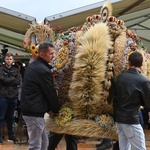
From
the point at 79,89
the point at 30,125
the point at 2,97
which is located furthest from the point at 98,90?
the point at 2,97

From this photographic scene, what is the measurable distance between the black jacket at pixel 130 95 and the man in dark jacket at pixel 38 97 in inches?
30.4

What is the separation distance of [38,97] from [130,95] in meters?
1.09

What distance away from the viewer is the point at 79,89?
4.64 m

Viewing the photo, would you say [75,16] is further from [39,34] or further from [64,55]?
[64,55]

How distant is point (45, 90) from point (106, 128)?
34.2 inches

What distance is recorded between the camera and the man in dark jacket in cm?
460

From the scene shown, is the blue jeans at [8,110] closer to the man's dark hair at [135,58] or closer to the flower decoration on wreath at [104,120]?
the flower decoration on wreath at [104,120]

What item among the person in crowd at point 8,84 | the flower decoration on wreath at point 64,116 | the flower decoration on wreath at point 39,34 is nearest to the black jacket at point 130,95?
the flower decoration on wreath at point 64,116

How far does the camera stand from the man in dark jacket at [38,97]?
4.60m

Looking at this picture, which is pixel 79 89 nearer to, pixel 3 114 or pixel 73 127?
pixel 73 127

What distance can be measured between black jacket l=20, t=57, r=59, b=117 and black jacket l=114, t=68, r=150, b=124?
2.53 ft

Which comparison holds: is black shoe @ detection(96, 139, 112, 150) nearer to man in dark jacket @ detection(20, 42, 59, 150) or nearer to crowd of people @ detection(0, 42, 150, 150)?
crowd of people @ detection(0, 42, 150, 150)

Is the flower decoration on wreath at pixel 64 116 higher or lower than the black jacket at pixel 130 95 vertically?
lower

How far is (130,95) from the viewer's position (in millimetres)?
4535
